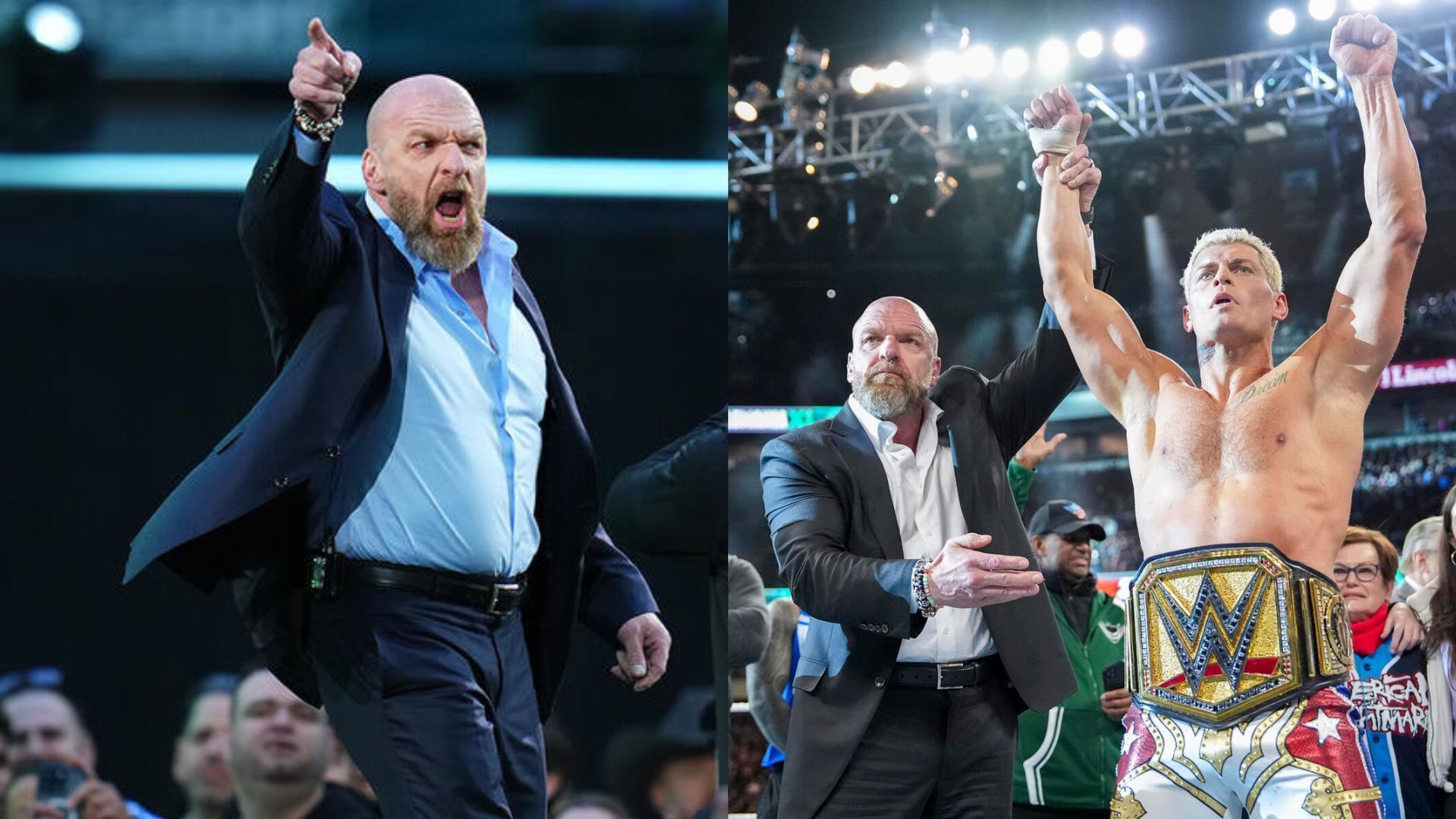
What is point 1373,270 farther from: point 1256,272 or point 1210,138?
point 1210,138

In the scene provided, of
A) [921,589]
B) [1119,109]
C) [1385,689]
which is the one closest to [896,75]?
[1119,109]

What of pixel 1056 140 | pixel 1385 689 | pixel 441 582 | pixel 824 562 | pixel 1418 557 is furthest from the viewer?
pixel 1418 557

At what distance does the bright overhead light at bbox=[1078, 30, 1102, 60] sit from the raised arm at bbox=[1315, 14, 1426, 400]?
7.07 ft

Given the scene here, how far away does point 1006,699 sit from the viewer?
334 cm

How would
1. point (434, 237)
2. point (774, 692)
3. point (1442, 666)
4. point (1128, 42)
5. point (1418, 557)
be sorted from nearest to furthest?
point (434, 237)
point (1442, 666)
point (774, 692)
point (1418, 557)
point (1128, 42)

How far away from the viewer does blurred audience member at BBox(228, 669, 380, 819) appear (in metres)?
3.16

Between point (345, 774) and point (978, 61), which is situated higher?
point (978, 61)

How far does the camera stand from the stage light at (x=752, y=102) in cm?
568

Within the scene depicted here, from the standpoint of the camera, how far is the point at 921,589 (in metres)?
3.02

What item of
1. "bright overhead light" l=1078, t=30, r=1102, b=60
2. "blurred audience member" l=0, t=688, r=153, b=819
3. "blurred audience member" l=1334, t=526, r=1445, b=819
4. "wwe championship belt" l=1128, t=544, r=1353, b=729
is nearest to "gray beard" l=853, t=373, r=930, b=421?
"wwe championship belt" l=1128, t=544, r=1353, b=729

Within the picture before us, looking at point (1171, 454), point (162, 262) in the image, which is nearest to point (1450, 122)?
point (1171, 454)

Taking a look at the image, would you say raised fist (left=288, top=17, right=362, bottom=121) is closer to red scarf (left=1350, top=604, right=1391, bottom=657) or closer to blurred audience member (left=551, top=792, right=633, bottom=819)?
blurred audience member (left=551, top=792, right=633, bottom=819)

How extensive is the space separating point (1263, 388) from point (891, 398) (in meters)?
0.89

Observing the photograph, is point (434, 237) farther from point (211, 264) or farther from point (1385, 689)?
point (1385, 689)
